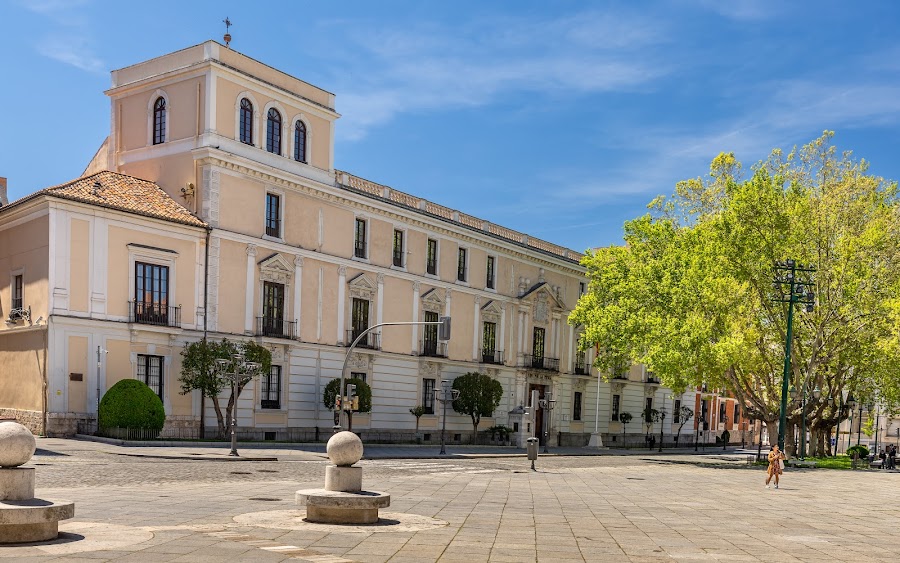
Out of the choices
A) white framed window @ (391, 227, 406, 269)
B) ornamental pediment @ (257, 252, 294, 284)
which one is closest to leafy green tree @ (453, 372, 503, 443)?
white framed window @ (391, 227, 406, 269)

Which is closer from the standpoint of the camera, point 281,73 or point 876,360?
point 876,360

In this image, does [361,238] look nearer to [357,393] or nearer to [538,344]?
[357,393]

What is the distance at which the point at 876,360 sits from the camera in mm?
36938

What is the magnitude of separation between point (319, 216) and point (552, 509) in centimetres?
2644

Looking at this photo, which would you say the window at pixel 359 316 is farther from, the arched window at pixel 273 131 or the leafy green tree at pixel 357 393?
the arched window at pixel 273 131

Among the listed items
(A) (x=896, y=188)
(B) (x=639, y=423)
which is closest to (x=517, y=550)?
(A) (x=896, y=188)

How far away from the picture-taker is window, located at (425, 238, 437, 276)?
47844 millimetres

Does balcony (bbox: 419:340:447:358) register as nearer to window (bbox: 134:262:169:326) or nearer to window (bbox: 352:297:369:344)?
window (bbox: 352:297:369:344)

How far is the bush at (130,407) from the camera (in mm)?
30406

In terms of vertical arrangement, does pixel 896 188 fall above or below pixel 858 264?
above

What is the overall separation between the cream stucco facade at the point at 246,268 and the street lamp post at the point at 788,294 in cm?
1834

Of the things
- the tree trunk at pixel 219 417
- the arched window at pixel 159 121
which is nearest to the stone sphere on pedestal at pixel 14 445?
the tree trunk at pixel 219 417

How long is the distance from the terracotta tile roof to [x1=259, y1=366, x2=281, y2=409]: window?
7478 mm

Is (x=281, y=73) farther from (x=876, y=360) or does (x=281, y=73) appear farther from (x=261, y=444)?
(x=876, y=360)
